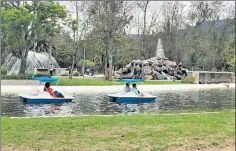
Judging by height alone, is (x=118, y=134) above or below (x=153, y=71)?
below

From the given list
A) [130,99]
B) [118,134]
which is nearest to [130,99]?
[130,99]

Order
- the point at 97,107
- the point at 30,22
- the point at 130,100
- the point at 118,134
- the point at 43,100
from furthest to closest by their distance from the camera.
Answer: the point at 30,22
the point at 130,100
the point at 43,100
the point at 97,107
the point at 118,134

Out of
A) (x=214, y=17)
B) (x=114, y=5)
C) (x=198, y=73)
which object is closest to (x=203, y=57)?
(x=214, y=17)

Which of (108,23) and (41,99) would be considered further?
(108,23)

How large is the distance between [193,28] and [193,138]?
51481mm

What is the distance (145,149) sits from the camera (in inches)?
286

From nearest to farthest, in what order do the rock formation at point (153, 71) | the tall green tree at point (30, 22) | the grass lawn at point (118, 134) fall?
the grass lawn at point (118, 134)
the tall green tree at point (30, 22)
the rock formation at point (153, 71)

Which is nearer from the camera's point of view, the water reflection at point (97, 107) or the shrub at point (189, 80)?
the water reflection at point (97, 107)

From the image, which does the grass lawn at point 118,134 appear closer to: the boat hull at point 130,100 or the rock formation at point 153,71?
the boat hull at point 130,100

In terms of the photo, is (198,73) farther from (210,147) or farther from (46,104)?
(210,147)

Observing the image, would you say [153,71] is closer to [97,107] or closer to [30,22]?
[30,22]

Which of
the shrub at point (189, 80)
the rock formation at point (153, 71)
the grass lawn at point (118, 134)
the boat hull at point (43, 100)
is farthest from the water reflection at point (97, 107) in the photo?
the rock formation at point (153, 71)

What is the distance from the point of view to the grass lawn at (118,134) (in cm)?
747

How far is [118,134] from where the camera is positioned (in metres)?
8.56
